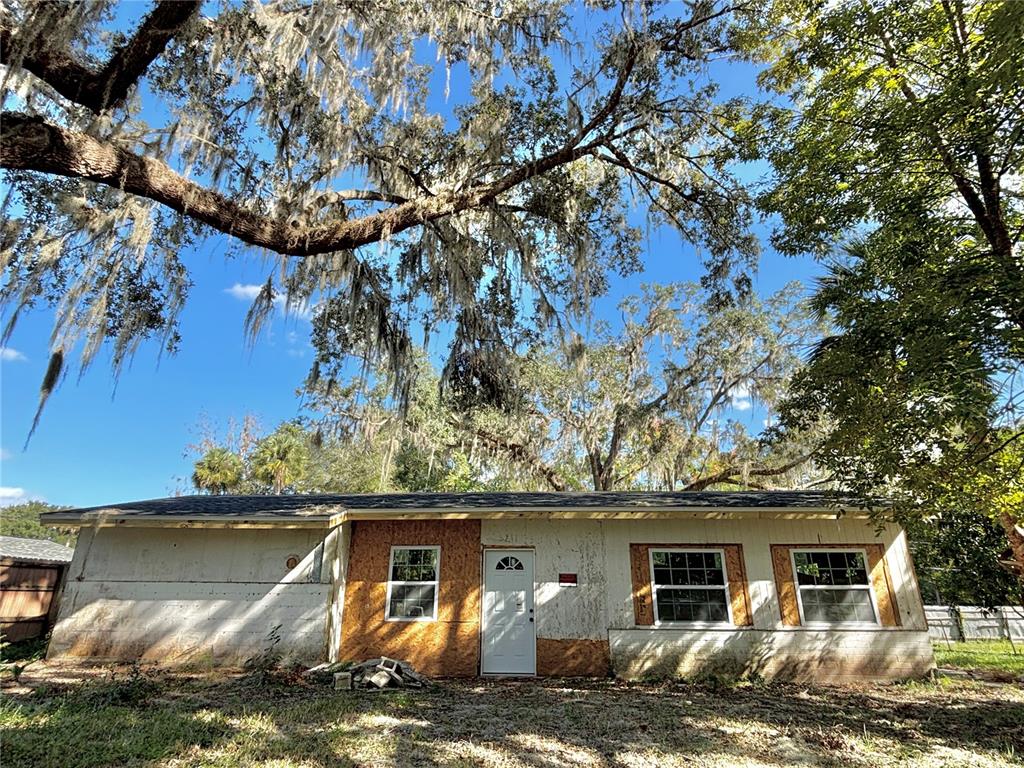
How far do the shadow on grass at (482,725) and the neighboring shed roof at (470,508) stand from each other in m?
2.47

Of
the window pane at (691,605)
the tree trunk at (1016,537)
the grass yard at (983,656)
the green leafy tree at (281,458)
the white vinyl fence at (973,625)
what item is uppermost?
the green leafy tree at (281,458)

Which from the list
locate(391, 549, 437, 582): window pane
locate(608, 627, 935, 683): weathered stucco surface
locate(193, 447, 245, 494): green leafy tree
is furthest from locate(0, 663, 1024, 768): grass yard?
locate(193, 447, 245, 494): green leafy tree

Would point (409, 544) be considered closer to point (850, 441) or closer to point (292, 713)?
point (292, 713)

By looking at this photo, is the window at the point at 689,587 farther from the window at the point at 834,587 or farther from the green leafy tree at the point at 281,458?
the green leafy tree at the point at 281,458

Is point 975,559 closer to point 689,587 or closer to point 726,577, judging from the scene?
point 726,577

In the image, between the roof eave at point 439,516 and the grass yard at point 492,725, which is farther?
the roof eave at point 439,516

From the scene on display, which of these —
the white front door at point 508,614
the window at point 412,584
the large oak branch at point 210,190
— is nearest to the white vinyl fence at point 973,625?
the white front door at point 508,614

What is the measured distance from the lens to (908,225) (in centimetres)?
597

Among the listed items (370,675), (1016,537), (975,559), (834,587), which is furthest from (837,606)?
(370,675)

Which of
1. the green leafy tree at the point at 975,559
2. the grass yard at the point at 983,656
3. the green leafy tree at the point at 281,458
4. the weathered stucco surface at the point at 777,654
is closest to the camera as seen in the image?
the green leafy tree at the point at 975,559

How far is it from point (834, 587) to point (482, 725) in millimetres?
6290

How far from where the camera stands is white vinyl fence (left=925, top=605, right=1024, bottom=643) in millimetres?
13008

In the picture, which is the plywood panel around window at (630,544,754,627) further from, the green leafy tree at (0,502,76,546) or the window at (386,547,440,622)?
the green leafy tree at (0,502,76,546)

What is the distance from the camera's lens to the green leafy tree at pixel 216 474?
19.9m
